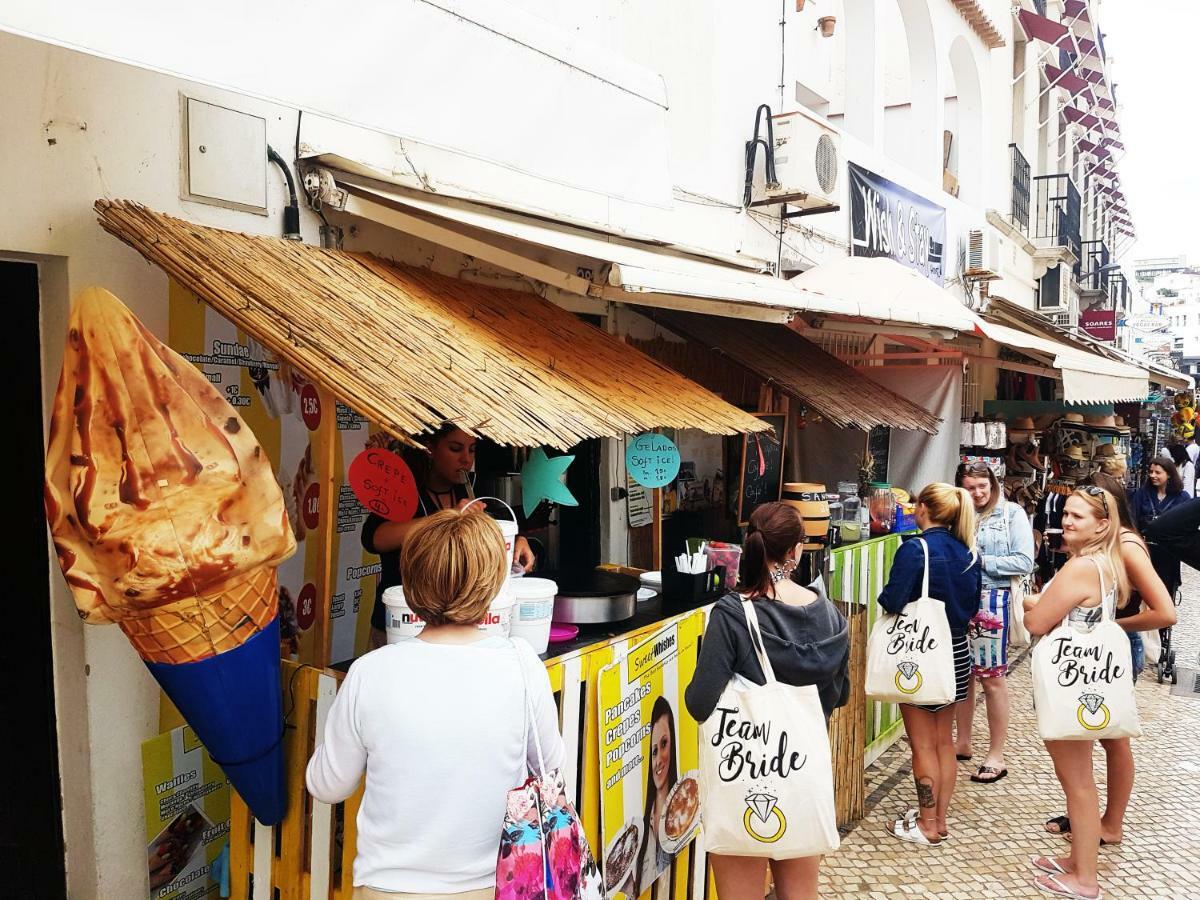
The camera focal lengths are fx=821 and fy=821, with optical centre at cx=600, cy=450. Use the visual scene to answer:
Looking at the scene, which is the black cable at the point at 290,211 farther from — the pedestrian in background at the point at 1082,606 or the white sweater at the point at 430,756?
the pedestrian in background at the point at 1082,606

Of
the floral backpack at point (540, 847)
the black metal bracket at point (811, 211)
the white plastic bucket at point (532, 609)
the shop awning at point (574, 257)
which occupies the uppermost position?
the black metal bracket at point (811, 211)

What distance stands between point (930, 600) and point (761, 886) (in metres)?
1.92

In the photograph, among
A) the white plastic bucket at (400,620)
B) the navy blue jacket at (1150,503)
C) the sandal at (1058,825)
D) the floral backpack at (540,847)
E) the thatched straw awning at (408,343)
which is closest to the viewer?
the floral backpack at (540,847)

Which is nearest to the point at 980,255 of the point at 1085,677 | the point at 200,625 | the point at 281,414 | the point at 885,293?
the point at 885,293

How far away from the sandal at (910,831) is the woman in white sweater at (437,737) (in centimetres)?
345

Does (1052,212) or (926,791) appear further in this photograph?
(1052,212)

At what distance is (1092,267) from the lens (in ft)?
70.3

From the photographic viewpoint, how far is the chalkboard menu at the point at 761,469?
6.21 m

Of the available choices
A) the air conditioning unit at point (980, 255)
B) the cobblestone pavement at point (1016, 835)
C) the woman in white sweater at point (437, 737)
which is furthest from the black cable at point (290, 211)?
the air conditioning unit at point (980, 255)

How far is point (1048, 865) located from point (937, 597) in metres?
1.52

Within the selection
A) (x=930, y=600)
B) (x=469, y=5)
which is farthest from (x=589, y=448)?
(x=469, y=5)

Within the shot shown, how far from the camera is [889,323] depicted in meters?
6.07

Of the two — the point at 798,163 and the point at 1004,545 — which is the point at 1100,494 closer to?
the point at 1004,545

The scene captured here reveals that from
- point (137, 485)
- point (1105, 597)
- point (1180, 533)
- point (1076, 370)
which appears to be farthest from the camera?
point (1076, 370)
